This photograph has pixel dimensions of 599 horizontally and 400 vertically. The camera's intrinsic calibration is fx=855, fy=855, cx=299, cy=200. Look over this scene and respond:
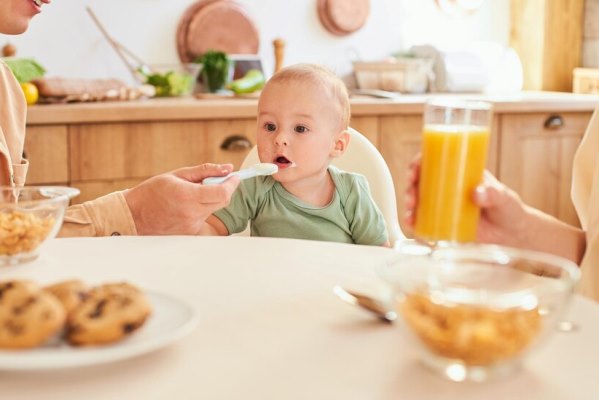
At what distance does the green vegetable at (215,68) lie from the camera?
10.9 feet

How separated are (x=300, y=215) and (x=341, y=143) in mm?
201

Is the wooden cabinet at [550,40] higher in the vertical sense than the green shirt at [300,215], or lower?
higher

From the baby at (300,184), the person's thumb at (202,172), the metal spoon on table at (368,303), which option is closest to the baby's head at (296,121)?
the baby at (300,184)

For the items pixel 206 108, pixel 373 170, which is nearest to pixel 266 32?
pixel 206 108

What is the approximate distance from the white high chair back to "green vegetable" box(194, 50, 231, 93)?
4.53 feet

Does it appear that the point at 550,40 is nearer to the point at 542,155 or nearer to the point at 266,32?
the point at 542,155

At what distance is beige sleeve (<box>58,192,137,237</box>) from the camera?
1422 mm

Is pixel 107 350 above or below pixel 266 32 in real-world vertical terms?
below

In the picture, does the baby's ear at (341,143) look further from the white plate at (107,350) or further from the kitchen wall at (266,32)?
the kitchen wall at (266,32)

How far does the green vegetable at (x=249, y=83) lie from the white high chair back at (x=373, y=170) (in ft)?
4.07

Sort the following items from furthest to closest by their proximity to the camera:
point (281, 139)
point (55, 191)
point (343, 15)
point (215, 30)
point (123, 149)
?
1. point (343, 15)
2. point (215, 30)
3. point (123, 149)
4. point (281, 139)
5. point (55, 191)

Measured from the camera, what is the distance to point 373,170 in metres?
2.01

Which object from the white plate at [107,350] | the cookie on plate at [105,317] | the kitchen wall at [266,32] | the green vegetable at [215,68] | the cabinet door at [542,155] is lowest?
the cabinet door at [542,155]

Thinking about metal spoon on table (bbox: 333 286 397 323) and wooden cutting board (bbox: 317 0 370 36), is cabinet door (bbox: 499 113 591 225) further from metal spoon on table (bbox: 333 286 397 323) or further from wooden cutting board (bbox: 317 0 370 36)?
metal spoon on table (bbox: 333 286 397 323)
